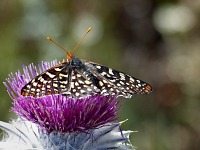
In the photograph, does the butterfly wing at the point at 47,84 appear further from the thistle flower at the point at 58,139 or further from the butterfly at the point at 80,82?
the thistle flower at the point at 58,139

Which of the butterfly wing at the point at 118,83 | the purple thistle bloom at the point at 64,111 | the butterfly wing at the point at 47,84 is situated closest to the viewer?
the butterfly wing at the point at 47,84

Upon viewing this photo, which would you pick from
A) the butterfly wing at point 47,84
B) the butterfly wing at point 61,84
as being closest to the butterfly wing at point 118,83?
the butterfly wing at point 61,84

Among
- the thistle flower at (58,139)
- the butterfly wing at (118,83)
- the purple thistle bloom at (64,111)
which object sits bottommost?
the thistle flower at (58,139)

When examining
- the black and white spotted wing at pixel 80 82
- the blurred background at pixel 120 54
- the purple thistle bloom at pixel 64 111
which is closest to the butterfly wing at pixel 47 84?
the black and white spotted wing at pixel 80 82

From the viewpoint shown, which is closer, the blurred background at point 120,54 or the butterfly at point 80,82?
the butterfly at point 80,82

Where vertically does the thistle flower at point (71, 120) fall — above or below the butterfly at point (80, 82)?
below

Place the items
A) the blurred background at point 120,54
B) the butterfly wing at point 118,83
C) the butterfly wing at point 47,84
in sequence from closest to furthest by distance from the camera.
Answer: the butterfly wing at point 47,84 → the butterfly wing at point 118,83 → the blurred background at point 120,54

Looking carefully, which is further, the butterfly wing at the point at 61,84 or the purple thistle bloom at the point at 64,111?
the purple thistle bloom at the point at 64,111

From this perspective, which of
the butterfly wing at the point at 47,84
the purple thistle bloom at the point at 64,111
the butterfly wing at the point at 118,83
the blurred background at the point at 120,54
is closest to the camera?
the butterfly wing at the point at 47,84
